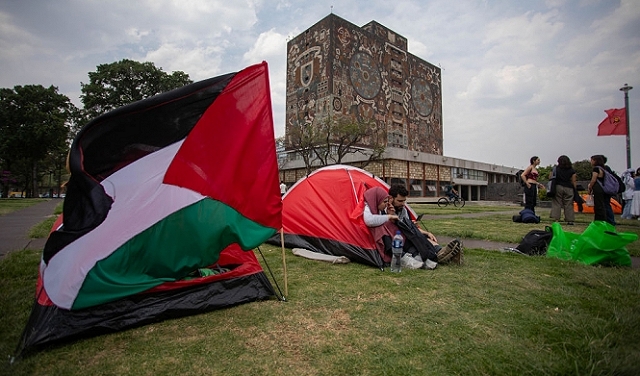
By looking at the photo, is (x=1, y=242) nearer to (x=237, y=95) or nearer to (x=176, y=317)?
(x=176, y=317)

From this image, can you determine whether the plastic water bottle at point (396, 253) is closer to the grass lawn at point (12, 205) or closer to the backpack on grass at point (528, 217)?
the backpack on grass at point (528, 217)

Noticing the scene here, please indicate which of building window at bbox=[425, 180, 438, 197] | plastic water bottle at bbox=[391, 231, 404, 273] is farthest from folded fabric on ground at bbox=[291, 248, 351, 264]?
building window at bbox=[425, 180, 438, 197]

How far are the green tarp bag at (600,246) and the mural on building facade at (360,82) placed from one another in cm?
2920

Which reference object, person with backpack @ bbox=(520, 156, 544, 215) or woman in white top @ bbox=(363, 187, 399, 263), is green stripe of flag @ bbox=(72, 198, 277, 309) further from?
person with backpack @ bbox=(520, 156, 544, 215)

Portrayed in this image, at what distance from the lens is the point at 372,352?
6.68 ft

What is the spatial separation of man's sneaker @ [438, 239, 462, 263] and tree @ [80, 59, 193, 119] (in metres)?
27.0

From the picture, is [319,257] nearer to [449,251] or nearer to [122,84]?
[449,251]

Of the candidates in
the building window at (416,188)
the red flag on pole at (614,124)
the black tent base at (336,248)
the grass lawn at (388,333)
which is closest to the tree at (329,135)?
the building window at (416,188)

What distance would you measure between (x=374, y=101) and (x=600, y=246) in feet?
131

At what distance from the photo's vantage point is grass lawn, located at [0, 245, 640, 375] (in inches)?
73.1

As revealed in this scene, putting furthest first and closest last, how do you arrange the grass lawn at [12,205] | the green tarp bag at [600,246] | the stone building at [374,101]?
the stone building at [374,101] → the grass lawn at [12,205] → the green tarp bag at [600,246]

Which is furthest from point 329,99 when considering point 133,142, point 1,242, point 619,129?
point 133,142

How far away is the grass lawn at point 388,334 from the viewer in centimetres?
186

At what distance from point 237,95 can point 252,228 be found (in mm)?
1239
